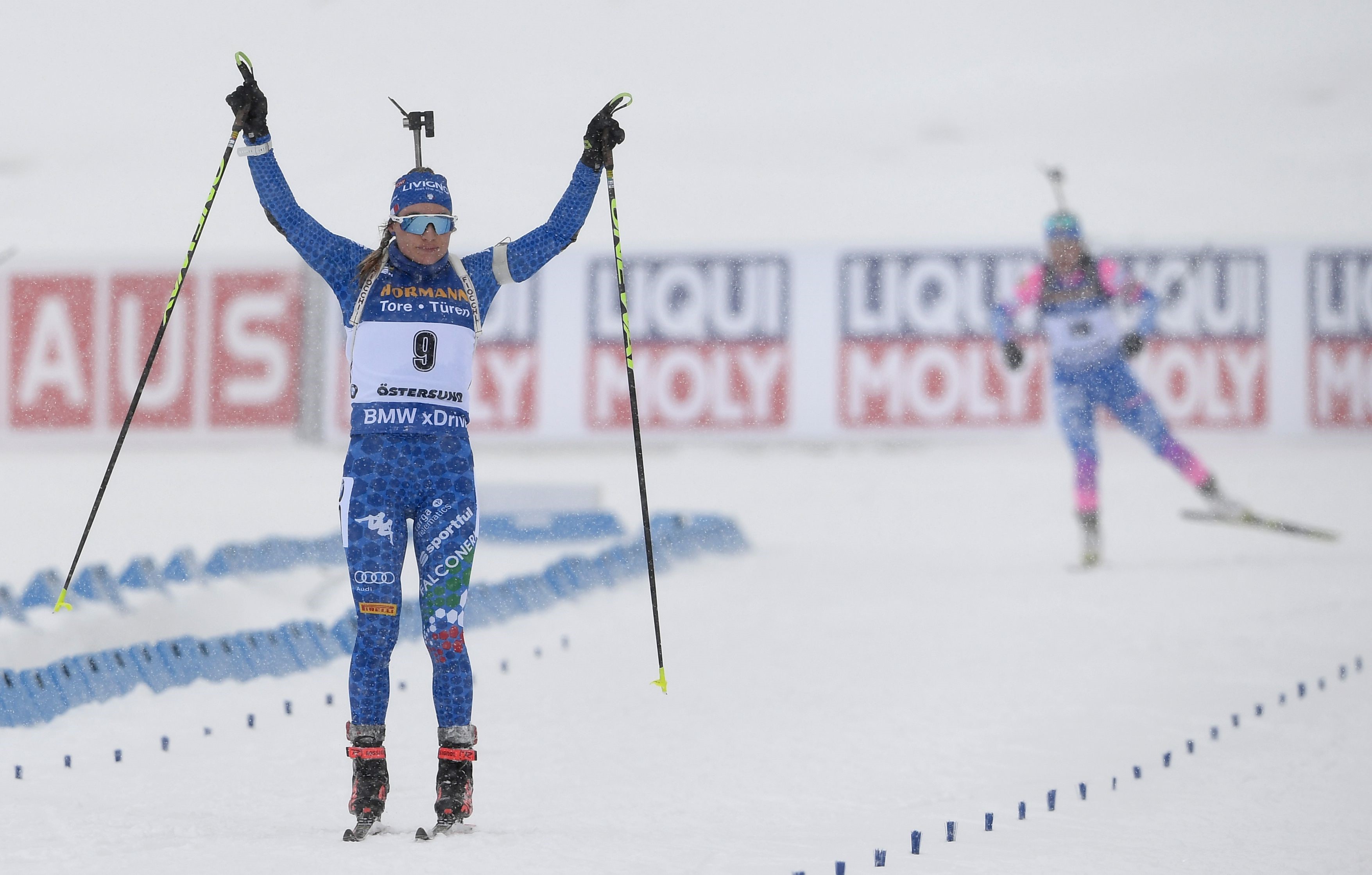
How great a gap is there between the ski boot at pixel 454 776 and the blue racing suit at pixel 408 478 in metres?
0.04

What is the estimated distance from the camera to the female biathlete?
12.6ft

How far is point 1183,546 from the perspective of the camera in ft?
34.1

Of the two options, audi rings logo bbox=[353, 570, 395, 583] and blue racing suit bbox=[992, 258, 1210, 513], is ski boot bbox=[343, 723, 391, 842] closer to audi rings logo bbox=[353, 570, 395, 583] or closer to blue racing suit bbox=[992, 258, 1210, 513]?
audi rings logo bbox=[353, 570, 395, 583]

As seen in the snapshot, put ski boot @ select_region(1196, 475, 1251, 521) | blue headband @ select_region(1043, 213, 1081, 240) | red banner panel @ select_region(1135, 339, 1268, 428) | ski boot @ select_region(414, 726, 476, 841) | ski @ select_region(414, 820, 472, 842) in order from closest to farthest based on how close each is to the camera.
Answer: ski @ select_region(414, 820, 472, 842)
ski boot @ select_region(414, 726, 476, 841)
blue headband @ select_region(1043, 213, 1081, 240)
ski boot @ select_region(1196, 475, 1251, 521)
red banner panel @ select_region(1135, 339, 1268, 428)

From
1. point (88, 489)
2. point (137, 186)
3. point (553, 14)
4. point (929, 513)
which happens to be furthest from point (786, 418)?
point (553, 14)

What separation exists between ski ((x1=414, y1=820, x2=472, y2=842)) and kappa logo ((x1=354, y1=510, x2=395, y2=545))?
0.71m

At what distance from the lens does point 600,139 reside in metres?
4.17

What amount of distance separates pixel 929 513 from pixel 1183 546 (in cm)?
228

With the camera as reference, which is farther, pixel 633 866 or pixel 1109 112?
pixel 1109 112

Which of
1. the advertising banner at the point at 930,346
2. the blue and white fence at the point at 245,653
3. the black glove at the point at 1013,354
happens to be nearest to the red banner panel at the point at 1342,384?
the advertising banner at the point at 930,346

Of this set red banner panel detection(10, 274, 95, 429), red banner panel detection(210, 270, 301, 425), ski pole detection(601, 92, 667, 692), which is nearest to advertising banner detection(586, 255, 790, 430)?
red banner panel detection(210, 270, 301, 425)

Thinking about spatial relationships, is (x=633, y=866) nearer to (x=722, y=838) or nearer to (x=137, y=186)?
(x=722, y=838)

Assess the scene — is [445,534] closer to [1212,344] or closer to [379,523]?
[379,523]

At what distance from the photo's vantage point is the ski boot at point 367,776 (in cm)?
377
